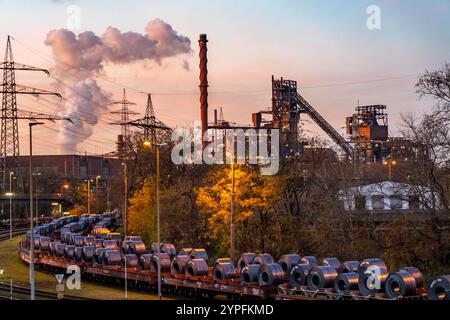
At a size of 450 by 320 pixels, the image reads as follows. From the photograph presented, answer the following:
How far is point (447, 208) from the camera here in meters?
41.3

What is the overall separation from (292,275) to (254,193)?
20.7 metres

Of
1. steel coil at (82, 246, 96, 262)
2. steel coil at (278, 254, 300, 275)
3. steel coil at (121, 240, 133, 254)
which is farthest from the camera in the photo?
steel coil at (121, 240, 133, 254)

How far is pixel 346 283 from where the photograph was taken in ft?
95.8

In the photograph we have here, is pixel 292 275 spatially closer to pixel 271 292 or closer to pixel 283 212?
pixel 271 292

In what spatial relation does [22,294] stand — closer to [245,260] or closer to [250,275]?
[245,260]

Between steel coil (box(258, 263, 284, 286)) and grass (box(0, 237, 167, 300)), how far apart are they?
770cm

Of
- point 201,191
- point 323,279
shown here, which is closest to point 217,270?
point 323,279

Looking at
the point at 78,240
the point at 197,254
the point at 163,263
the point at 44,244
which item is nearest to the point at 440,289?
the point at 197,254

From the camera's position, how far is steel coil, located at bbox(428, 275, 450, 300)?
2549 centimetres

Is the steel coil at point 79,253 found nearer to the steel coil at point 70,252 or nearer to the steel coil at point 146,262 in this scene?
the steel coil at point 70,252

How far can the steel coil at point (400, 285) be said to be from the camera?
26938 mm

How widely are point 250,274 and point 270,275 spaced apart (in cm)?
123

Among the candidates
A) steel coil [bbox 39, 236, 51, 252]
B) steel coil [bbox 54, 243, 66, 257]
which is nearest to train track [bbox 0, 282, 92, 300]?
steel coil [bbox 54, 243, 66, 257]

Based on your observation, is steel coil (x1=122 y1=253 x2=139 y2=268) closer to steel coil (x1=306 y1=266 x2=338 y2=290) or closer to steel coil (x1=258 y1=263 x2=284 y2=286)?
steel coil (x1=258 y1=263 x2=284 y2=286)
